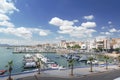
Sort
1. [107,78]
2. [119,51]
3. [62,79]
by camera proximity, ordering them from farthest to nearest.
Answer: [119,51]
[107,78]
[62,79]

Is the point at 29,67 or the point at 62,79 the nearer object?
the point at 62,79

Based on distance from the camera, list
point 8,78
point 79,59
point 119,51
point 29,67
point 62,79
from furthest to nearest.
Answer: point 119,51
point 79,59
point 29,67
point 62,79
point 8,78

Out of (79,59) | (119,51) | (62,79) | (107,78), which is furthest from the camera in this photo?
(119,51)

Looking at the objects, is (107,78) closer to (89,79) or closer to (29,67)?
(89,79)

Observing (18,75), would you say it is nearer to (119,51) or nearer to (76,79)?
(76,79)

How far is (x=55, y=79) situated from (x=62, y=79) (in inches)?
52.1

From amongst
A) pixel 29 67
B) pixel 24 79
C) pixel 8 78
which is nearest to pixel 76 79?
pixel 24 79

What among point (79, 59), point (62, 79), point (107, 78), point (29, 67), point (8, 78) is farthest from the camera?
point (79, 59)

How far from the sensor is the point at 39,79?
35562 mm

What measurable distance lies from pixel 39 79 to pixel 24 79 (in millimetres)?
2648

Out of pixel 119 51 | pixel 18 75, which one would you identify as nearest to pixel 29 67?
pixel 18 75

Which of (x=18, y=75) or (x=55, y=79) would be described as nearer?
(x=55, y=79)

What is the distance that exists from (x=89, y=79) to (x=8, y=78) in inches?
572

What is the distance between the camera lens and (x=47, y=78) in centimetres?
3666
